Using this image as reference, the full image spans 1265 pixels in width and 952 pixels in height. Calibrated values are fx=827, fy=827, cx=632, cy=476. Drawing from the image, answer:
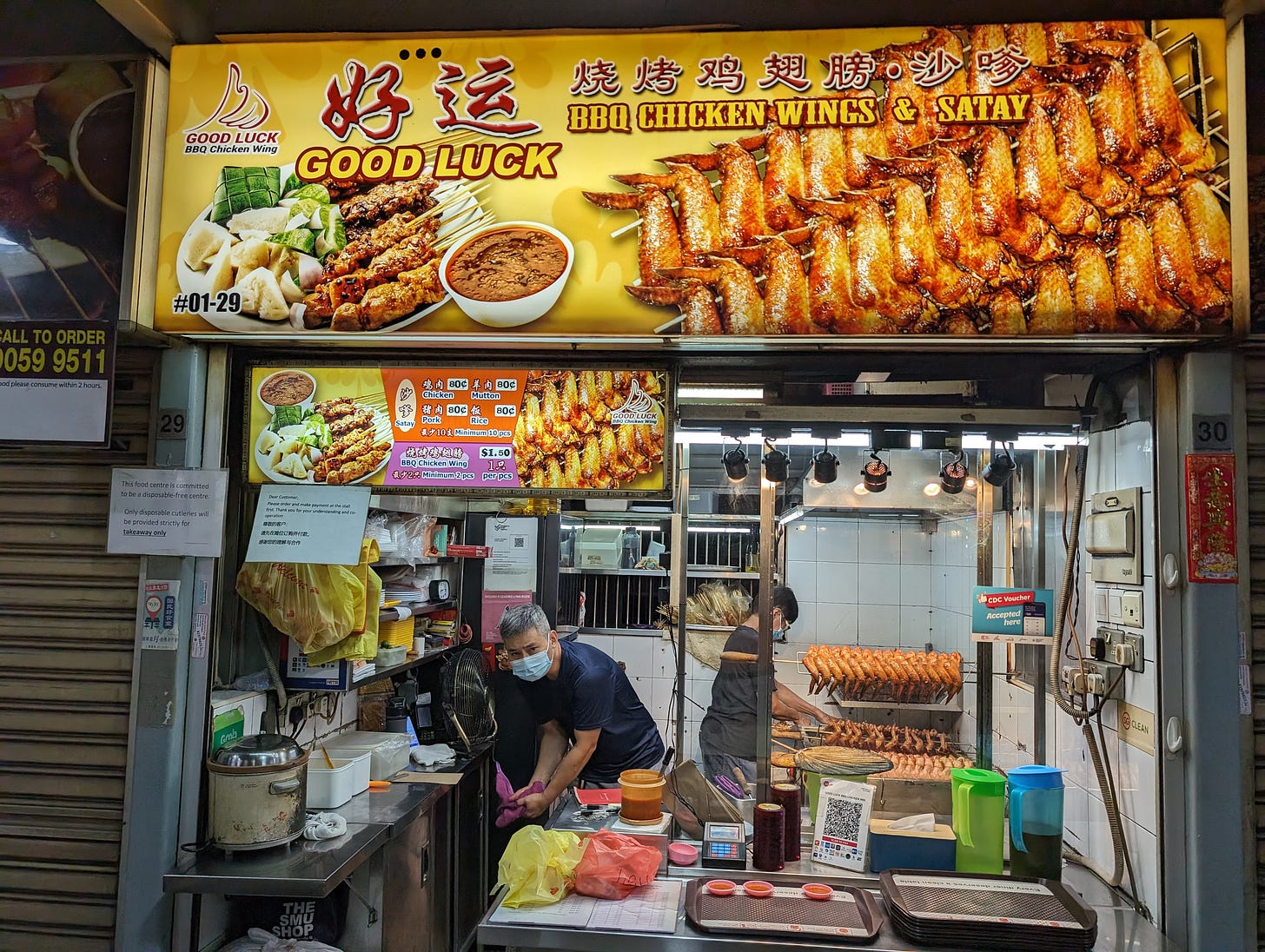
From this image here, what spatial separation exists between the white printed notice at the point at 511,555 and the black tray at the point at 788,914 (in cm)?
336

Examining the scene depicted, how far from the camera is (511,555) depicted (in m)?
6.05

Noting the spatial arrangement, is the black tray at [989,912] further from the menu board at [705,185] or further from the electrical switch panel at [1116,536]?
the menu board at [705,185]

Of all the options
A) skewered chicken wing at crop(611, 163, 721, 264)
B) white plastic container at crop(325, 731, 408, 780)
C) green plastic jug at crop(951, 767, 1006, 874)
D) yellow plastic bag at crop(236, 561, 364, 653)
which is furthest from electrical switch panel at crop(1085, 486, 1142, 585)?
white plastic container at crop(325, 731, 408, 780)

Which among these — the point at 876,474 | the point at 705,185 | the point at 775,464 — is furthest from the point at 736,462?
the point at 705,185

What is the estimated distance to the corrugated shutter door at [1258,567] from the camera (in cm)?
263

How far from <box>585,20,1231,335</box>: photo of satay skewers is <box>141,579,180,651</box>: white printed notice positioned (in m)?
2.02

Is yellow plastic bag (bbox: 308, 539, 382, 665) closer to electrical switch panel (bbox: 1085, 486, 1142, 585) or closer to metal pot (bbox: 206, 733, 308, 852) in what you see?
metal pot (bbox: 206, 733, 308, 852)

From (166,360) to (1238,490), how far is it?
3.77 metres

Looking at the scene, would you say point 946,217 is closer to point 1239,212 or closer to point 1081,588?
point 1239,212

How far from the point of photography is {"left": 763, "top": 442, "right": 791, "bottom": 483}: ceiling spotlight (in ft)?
12.2

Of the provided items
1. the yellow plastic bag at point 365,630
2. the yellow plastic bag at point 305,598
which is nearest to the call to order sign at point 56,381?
the yellow plastic bag at point 305,598

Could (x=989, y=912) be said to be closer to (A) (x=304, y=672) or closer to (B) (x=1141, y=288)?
(B) (x=1141, y=288)

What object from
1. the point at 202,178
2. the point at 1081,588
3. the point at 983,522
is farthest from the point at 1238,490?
the point at 202,178

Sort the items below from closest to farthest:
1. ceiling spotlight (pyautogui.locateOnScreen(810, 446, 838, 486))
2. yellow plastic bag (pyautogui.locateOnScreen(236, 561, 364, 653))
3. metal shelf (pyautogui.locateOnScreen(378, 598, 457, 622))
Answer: yellow plastic bag (pyautogui.locateOnScreen(236, 561, 364, 653)) < ceiling spotlight (pyautogui.locateOnScreen(810, 446, 838, 486)) < metal shelf (pyautogui.locateOnScreen(378, 598, 457, 622))
